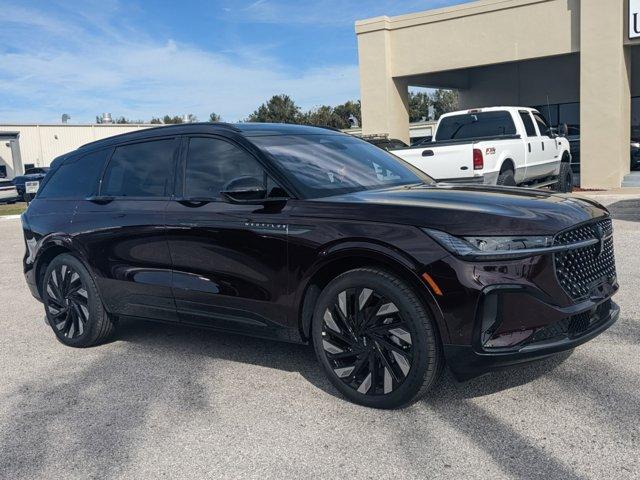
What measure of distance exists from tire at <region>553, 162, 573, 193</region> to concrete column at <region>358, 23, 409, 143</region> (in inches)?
294

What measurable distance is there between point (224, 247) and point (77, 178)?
217 cm

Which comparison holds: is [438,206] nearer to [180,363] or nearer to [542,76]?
[180,363]

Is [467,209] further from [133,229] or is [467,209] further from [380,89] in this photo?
[380,89]

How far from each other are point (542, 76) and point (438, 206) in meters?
21.9

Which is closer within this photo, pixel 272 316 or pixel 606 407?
pixel 606 407

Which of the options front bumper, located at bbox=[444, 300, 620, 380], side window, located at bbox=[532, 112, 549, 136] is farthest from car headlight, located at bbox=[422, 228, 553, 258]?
side window, located at bbox=[532, 112, 549, 136]

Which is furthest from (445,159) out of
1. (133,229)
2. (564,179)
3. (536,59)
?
(536,59)

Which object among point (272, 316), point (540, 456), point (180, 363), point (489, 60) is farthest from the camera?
point (489, 60)

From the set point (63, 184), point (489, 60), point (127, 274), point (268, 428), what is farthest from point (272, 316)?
point (489, 60)

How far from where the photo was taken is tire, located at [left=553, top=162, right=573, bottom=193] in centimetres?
1362

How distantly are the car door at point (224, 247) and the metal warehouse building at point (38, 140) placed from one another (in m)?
41.4

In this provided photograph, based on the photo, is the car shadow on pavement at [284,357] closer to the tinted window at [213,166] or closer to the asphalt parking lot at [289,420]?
the asphalt parking lot at [289,420]

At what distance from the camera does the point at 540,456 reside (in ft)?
10.6

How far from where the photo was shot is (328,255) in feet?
13.0
